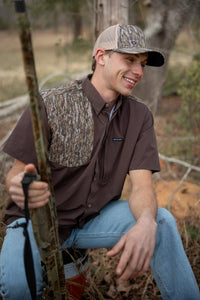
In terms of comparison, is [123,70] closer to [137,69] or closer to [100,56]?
[137,69]

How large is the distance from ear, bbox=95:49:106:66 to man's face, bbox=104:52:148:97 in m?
0.03

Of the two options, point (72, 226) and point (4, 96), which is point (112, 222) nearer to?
point (72, 226)

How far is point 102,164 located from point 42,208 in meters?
0.89

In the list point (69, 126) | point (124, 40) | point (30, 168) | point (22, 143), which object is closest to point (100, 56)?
point (124, 40)

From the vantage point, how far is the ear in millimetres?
2225

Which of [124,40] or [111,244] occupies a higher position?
[124,40]

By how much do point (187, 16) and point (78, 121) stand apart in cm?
465

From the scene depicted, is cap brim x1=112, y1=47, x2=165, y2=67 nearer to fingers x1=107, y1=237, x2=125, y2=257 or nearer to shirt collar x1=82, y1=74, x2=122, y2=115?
shirt collar x1=82, y1=74, x2=122, y2=115

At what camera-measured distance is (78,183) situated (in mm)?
2145

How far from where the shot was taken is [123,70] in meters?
2.15

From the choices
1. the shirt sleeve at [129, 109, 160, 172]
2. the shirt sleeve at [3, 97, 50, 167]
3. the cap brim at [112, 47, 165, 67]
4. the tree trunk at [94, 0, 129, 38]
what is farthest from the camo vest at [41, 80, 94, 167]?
the tree trunk at [94, 0, 129, 38]

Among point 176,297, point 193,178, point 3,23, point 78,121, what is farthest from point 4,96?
point 3,23

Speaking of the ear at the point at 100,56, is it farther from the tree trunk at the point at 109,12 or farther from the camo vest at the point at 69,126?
the tree trunk at the point at 109,12

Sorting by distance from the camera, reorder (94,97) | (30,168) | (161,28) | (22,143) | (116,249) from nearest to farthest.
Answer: (30,168), (116,249), (22,143), (94,97), (161,28)
